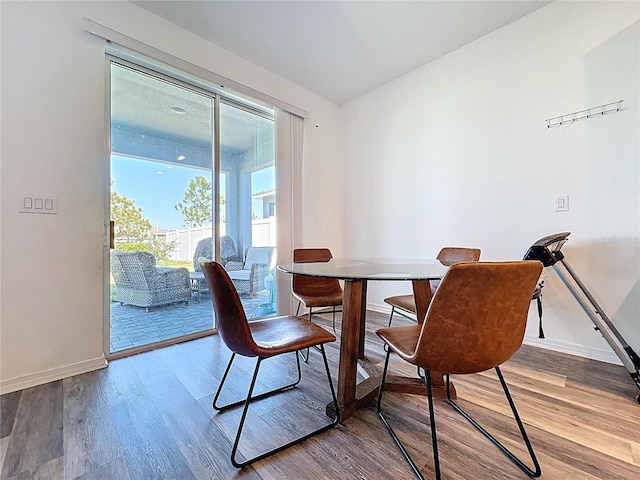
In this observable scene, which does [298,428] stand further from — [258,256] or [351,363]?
[258,256]

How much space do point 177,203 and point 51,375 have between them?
154 centimetres

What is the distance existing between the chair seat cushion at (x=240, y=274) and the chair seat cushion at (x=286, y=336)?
1.46 metres

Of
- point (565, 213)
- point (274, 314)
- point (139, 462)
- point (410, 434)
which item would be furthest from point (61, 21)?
point (565, 213)

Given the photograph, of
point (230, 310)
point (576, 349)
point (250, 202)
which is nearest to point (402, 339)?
point (230, 310)

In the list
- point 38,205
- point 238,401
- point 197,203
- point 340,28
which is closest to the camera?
point 238,401

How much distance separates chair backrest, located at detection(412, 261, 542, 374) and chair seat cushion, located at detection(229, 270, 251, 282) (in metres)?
2.31

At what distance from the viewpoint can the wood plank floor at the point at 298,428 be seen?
3.67 ft

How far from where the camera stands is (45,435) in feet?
4.33

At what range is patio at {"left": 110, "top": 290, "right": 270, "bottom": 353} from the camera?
230 cm

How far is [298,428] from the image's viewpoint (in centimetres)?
137

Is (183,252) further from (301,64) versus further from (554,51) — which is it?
(554,51)

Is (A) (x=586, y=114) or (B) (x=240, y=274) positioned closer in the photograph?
A: (A) (x=586, y=114)

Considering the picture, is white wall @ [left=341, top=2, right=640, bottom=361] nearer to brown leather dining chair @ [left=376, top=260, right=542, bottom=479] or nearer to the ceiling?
the ceiling

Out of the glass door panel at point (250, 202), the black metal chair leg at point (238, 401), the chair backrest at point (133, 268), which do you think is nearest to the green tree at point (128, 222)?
the chair backrest at point (133, 268)
